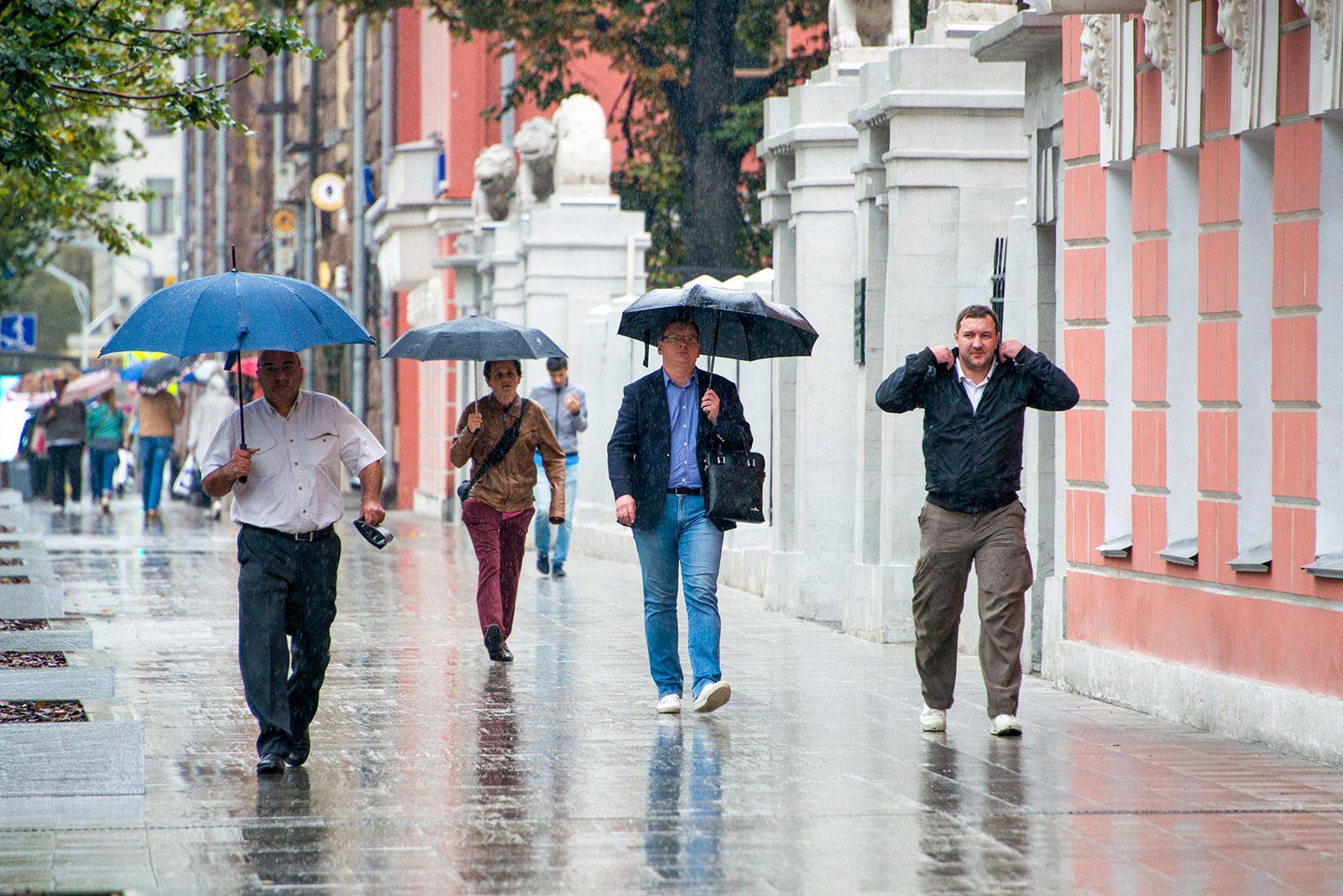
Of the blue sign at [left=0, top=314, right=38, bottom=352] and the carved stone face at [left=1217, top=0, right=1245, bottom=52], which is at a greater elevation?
the carved stone face at [left=1217, top=0, right=1245, bottom=52]

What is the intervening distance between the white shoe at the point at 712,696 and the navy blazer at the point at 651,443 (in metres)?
0.70

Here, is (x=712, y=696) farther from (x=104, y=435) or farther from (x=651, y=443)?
(x=104, y=435)

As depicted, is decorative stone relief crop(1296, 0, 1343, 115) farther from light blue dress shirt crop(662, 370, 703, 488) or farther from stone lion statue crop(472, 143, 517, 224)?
stone lion statue crop(472, 143, 517, 224)

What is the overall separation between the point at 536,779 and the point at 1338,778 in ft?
9.69

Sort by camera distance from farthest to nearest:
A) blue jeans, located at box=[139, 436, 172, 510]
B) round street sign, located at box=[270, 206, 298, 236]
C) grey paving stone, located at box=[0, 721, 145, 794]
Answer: round street sign, located at box=[270, 206, 298, 236] → blue jeans, located at box=[139, 436, 172, 510] → grey paving stone, located at box=[0, 721, 145, 794]

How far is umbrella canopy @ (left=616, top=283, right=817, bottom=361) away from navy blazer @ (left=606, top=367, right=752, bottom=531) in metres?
0.32

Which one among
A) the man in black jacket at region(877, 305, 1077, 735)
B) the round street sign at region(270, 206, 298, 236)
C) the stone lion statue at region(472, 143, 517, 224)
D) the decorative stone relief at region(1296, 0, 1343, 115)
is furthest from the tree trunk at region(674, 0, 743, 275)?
the round street sign at region(270, 206, 298, 236)

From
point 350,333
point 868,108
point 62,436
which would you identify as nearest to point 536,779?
point 350,333

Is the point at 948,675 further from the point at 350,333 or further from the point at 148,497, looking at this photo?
the point at 148,497

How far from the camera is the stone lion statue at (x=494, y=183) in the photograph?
27.5m

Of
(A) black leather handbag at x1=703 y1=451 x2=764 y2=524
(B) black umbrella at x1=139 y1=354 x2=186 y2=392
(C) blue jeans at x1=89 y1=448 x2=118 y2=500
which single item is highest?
(B) black umbrella at x1=139 y1=354 x2=186 y2=392

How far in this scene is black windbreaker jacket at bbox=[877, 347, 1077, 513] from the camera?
9.66m

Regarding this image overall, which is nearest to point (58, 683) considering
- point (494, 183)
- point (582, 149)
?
point (582, 149)

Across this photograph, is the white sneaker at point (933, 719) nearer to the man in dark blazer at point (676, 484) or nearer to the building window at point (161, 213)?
the man in dark blazer at point (676, 484)
